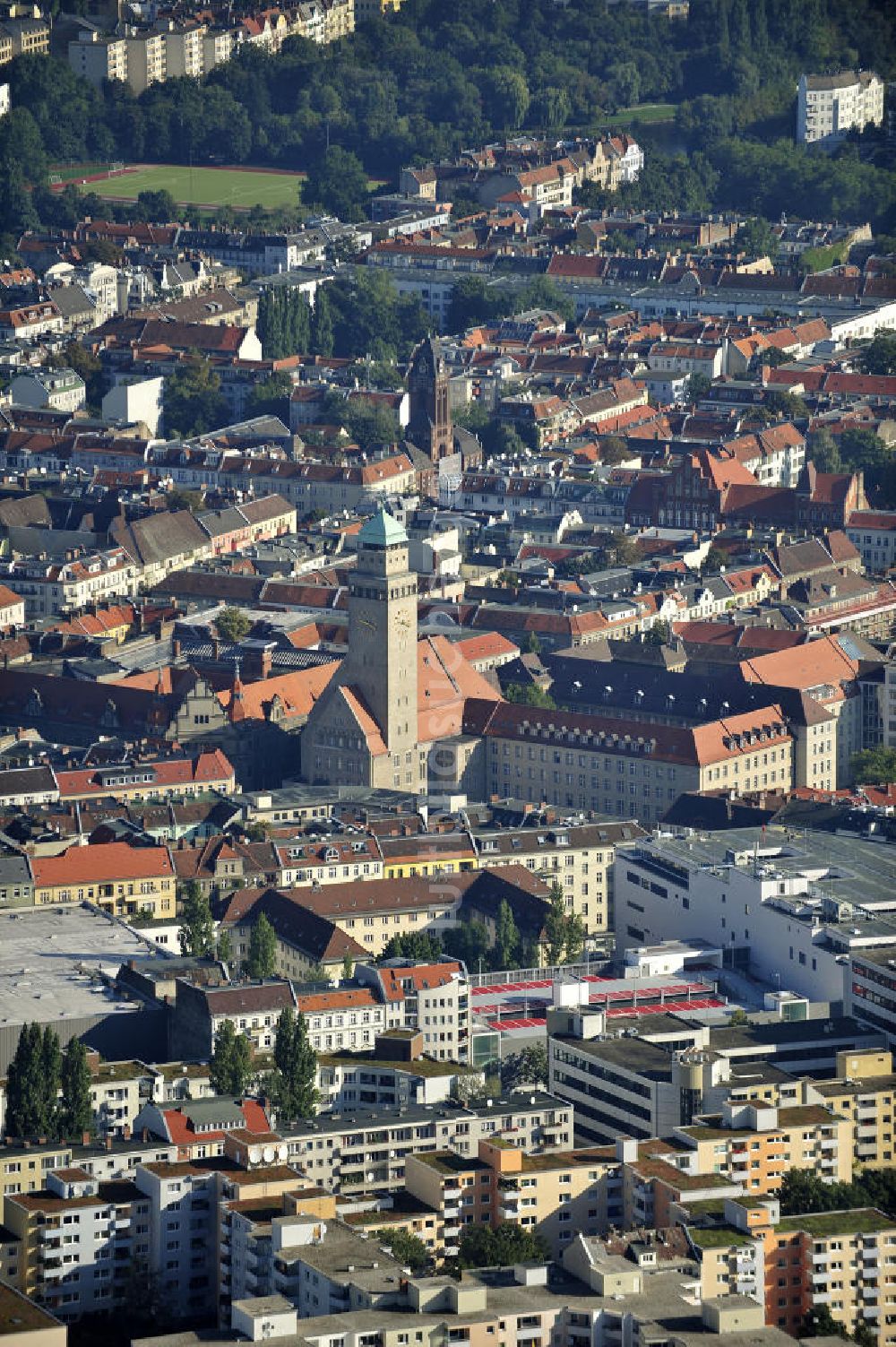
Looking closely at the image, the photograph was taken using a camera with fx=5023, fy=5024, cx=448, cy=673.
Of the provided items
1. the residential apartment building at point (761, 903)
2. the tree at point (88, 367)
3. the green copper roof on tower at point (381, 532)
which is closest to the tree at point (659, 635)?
the green copper roof on tower at point (381, 532)


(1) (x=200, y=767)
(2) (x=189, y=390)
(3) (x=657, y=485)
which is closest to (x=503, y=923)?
(1) (x=200, y=767)

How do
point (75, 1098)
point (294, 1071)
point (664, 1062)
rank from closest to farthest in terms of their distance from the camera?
point (75, 1098) < point (294, 1071) < point (664, 1062)

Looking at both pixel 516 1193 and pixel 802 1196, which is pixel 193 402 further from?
pixel 516 1193

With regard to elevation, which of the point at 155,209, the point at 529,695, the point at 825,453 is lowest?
the point at 529,695

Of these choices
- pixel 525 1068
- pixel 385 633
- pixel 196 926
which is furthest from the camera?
pixel 385 633

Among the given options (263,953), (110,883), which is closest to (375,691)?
(110,883)

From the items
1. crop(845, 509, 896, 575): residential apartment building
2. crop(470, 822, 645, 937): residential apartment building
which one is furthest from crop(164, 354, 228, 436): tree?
crop(470, 822, 645, 937): residential apartment building

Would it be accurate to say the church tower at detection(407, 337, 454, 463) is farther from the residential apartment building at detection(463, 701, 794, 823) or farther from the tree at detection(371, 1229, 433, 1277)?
the tree at detection(371, 1229, 433, 1277)
